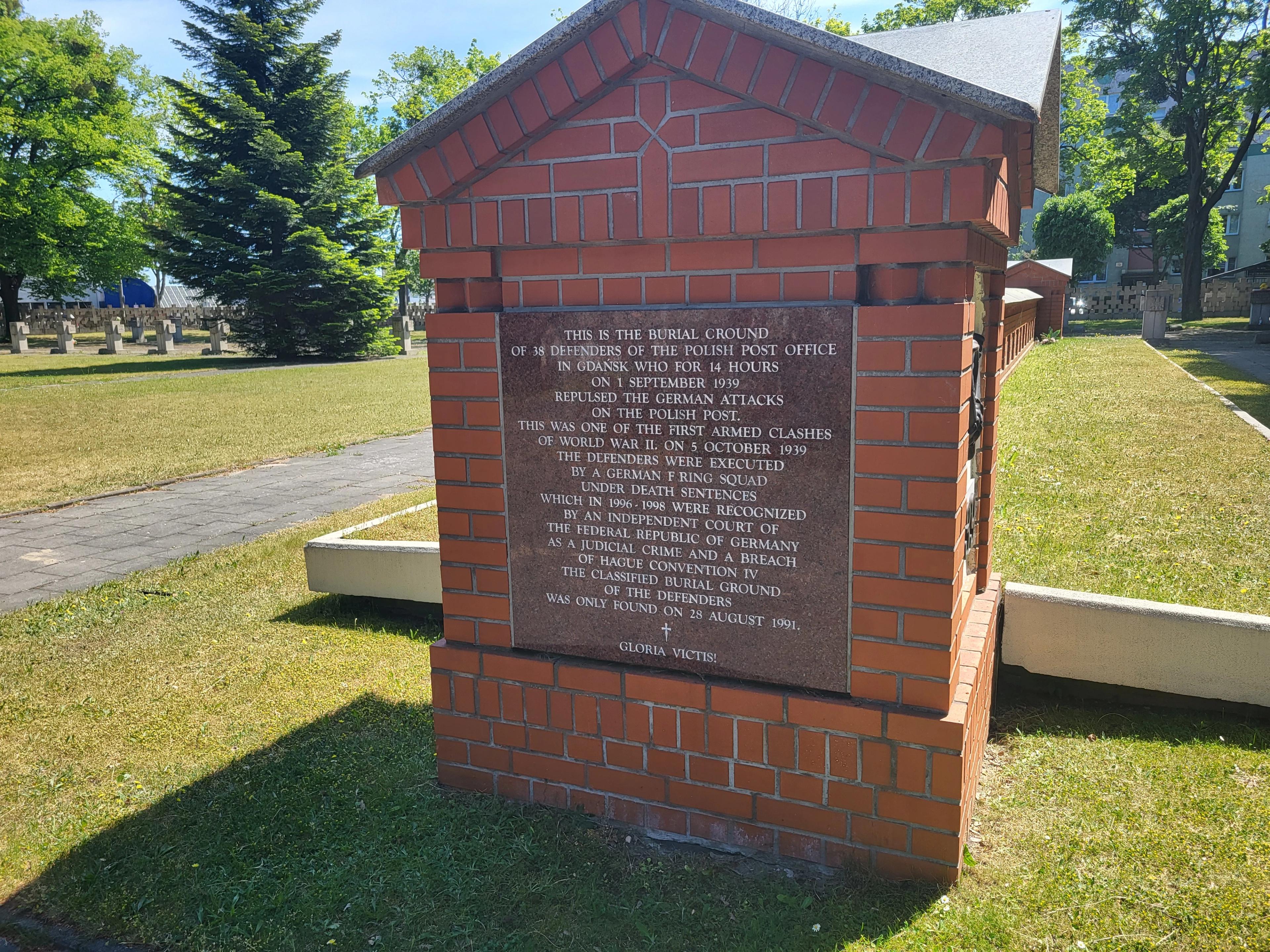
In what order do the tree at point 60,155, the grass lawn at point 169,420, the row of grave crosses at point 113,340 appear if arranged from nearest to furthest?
1. the grass lawn at point 169,420
2. the row of grave crosses at point 113,340
3. the tree at point 60,155

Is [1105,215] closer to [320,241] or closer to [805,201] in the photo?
[320,241]

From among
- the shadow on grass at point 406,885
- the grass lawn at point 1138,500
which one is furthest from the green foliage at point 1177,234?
the shadow on grass at point 406,885

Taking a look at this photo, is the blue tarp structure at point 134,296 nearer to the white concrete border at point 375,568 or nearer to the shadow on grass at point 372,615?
the shadow on grass at point 372,615

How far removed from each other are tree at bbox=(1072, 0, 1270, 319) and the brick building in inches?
382

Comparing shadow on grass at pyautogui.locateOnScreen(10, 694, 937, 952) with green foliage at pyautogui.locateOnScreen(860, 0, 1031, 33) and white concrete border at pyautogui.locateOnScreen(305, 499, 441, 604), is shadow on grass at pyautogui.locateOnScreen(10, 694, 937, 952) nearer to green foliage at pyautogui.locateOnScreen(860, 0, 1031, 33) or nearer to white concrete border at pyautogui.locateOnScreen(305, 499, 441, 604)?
white concrete border at pyautogui.locateOnScreen(305, 499, 441, 604)

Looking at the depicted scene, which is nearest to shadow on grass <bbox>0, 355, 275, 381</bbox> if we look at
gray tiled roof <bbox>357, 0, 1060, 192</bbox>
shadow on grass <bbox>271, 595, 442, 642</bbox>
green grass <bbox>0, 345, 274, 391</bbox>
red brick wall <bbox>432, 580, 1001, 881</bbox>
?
green grass <bbox>0, 345, 274, 391</bbox>

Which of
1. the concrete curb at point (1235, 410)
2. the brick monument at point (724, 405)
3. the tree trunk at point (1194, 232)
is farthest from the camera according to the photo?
the tree trunk at point (1194, 232)

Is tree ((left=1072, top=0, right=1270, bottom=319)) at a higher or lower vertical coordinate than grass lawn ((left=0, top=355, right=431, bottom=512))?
higher

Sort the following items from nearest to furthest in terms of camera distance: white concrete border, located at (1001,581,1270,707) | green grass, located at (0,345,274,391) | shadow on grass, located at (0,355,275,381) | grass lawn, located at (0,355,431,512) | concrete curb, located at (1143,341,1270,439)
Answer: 1. white concrete border, located at (1001,581,1270,707)
2. concrete curb, located at (1143,341,1270,439)
3. grass lawn, located at (0,355,431,512)
4. green grass, located at (0,345,274,391)
5. shadow on grass, located at (0,355,275,381)

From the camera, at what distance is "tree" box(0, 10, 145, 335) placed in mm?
36531

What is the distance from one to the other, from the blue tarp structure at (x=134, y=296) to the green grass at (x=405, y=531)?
228ft

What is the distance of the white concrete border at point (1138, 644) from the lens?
354 cm

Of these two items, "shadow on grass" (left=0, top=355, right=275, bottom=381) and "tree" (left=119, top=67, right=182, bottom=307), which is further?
"tree" (left=119, top=67, right=182, bottom=307)

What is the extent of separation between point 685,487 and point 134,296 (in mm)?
76300
